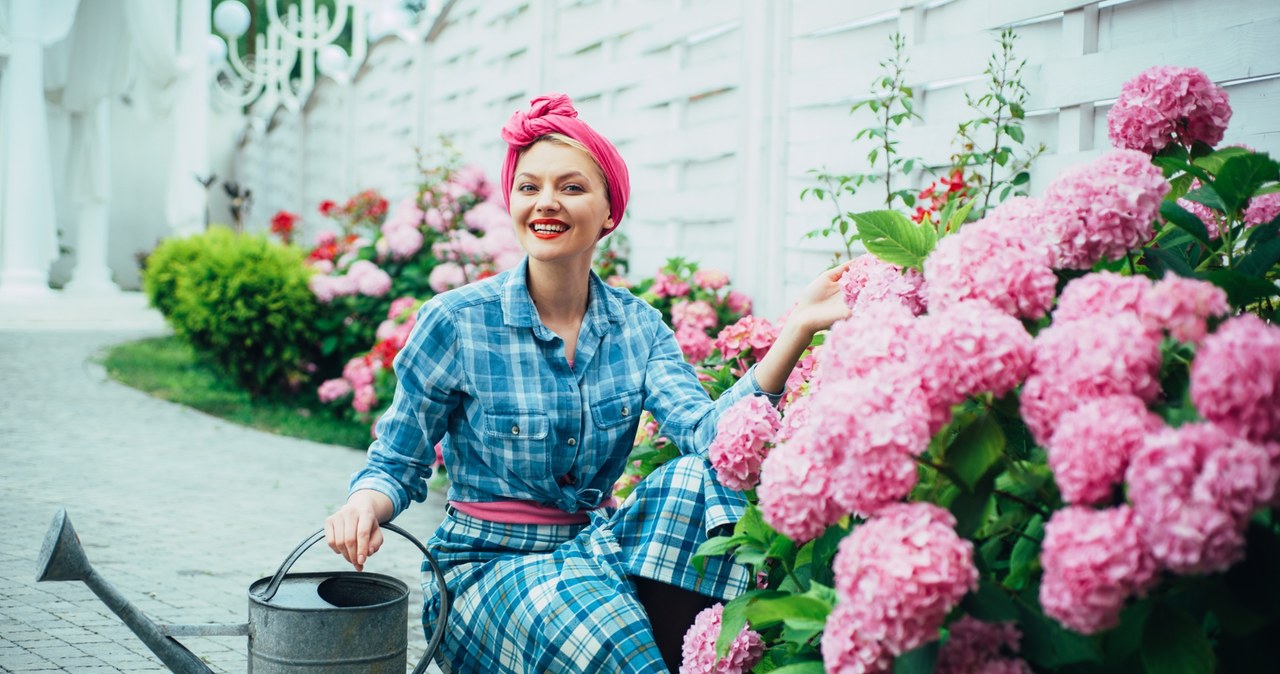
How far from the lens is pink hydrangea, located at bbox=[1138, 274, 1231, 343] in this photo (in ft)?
4.50

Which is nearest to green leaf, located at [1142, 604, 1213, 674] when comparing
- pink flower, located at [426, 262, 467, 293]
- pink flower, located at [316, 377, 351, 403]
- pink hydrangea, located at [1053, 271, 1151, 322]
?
pink hydrangea, located at [1053, 271, 1151, 322]

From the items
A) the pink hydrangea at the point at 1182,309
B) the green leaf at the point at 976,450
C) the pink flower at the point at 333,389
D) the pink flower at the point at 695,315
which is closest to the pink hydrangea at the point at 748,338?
the pink flower at the point at 695,315

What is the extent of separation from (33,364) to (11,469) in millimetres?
3749

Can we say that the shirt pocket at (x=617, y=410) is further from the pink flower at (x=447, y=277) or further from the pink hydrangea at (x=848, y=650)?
the pink flower at (x=447, y=277)

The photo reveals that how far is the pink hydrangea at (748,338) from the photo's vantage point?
3.32 meters

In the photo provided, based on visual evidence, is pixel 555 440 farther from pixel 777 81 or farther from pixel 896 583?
pixel 777 81

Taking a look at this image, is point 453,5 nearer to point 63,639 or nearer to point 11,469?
point 11,469

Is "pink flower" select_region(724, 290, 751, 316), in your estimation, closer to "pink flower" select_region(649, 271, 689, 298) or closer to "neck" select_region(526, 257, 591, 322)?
"pink flower" select_region(649, 271, 689, 298)

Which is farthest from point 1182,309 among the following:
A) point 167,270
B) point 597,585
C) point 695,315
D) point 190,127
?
point 190,127

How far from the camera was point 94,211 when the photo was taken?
13.9 m

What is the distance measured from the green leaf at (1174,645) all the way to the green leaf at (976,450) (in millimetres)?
243

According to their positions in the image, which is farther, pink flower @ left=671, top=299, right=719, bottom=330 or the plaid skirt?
pink flower @ left=671, top=299, right=719, bottom=330

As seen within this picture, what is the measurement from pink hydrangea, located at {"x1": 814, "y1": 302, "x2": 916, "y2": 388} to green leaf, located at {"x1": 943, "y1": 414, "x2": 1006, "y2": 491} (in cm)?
12

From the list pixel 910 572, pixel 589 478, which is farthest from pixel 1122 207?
pixel 589 478
